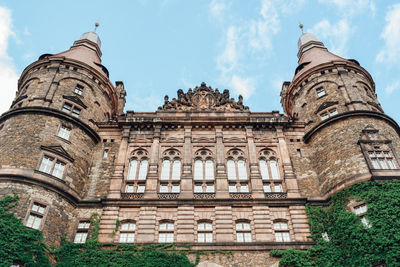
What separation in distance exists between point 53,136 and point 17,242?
842cm

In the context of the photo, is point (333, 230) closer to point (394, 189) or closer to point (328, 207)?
point (328, 207)

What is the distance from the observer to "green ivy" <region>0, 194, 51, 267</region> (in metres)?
19.1

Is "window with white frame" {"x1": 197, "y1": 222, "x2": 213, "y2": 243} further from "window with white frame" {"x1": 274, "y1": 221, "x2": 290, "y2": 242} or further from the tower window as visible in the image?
the tower window

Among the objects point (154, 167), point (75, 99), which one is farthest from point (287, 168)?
point (75, 99)

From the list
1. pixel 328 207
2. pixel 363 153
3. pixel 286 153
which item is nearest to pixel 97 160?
pixel 286 153

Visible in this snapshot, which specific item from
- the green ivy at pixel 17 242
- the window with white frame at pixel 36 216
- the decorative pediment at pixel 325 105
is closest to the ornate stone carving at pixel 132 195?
the window with white frame at pixel 36 216

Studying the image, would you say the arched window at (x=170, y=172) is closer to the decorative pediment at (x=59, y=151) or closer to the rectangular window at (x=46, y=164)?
the decorative pediment at (x=59, y=151)

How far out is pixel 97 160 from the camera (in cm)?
2775

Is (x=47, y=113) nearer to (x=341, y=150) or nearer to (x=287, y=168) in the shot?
(x=287, y=168)

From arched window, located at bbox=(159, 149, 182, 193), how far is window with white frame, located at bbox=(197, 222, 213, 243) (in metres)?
3.28

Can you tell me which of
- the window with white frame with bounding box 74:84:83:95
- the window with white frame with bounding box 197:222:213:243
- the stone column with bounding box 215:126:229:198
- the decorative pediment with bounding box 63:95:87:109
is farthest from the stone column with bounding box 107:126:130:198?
the stone column with bounding box 215:126:229:198

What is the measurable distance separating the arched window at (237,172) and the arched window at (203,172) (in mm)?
1325

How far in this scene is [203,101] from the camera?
32.1 metres

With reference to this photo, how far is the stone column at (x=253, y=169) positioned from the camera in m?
24.9
